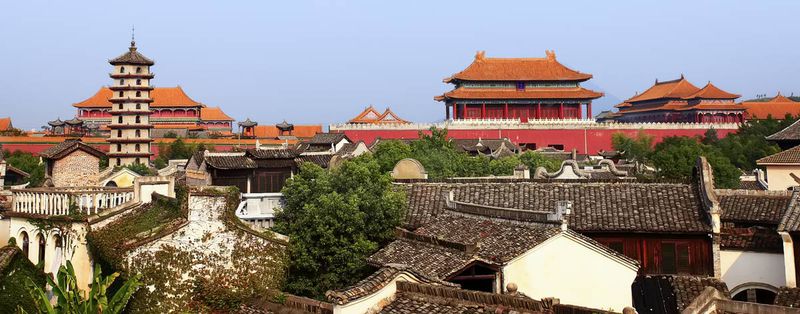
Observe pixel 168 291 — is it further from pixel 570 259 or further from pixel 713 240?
pixel 713 240

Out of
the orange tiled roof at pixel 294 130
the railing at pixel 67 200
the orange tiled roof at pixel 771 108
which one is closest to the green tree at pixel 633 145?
the orange tiled roof at pixel 771 108

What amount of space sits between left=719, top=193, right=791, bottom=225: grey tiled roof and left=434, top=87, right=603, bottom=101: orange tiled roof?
47483 millimetres

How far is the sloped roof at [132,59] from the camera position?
57.9 metres

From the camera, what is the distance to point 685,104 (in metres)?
73.9

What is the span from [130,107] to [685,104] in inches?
1761

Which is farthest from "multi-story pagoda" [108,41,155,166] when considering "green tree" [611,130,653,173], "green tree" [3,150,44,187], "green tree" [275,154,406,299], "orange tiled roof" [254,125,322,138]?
"green tree" [275,154,406,299]

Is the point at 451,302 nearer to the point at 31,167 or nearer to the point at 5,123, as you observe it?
the point at 31,167

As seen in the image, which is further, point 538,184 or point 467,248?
point 538,184

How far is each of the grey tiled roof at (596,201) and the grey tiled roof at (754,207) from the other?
172 cm

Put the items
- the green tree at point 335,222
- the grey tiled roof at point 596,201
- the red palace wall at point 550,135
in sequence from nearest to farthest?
the green tree at point 335,222 < the grey tiled roof at point 596,201 < the red palace wall at point 550,135

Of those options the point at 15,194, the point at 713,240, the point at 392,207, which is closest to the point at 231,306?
the point at 392,207

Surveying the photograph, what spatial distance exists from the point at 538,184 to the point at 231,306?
7.76m

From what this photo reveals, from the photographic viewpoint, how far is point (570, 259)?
532 inches

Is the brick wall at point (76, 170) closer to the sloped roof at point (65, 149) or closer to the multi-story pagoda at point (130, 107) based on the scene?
the sloped roof at point (65, 149)
